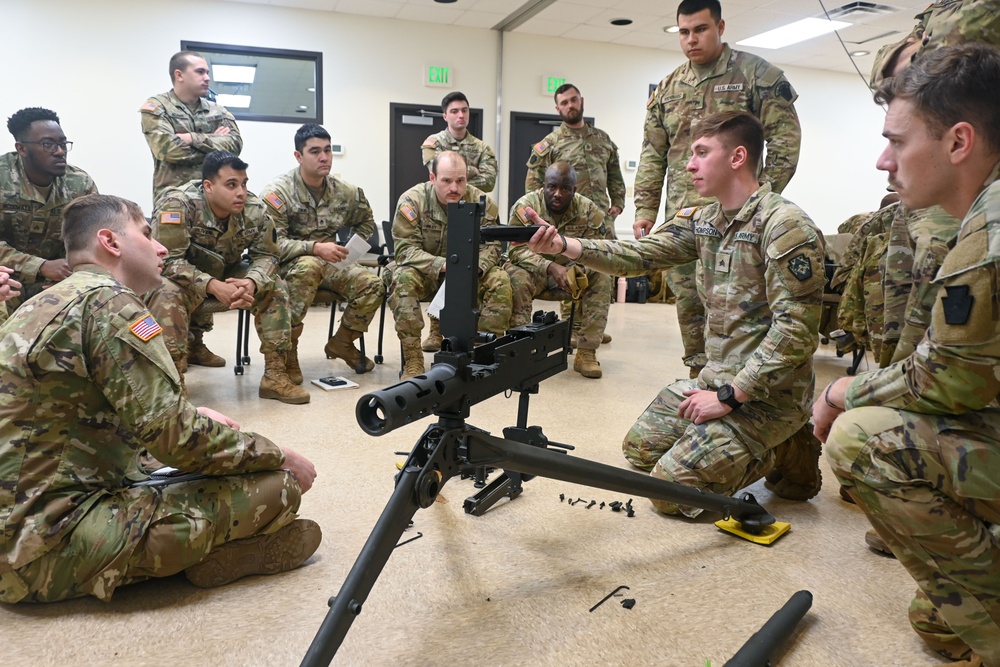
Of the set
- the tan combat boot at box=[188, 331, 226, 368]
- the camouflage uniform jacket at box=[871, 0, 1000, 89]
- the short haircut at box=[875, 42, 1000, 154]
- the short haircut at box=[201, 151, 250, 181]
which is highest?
the camouflage uniform jacket at box=[871, 0, 1000, 89]

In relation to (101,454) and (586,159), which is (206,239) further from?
(586,159)

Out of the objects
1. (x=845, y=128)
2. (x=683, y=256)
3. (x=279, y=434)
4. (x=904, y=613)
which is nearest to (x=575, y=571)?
(x=904, y=613)

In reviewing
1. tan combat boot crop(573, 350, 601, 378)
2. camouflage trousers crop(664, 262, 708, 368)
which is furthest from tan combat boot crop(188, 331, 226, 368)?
camouflage trousers crop(664, 262, 708, 368)

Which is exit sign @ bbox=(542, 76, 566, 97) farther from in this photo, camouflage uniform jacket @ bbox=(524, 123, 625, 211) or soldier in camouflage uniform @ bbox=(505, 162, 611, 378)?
soldier in camouflage uniform @ bbox=(505, 162, 611, 378)

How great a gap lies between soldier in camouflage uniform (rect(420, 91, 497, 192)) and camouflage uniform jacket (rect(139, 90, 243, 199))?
5.28 feet

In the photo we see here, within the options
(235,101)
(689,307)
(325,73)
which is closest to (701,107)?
(689,307)

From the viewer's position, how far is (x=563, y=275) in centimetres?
411

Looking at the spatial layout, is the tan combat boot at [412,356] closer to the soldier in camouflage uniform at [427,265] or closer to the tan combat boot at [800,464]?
the soldier in camouflage uniform at [427,265]

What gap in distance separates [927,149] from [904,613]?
1.05 meters

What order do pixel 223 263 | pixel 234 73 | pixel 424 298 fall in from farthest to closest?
1. pixel 234 73
2. pixel 424 298
3. pixel 223 263

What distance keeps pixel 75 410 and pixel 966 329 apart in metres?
1.73

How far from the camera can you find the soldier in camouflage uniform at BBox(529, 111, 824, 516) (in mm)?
2023

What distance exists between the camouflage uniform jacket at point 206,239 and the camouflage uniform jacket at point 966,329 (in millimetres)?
2932

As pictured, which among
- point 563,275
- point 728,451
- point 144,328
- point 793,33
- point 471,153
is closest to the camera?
point 144,328
